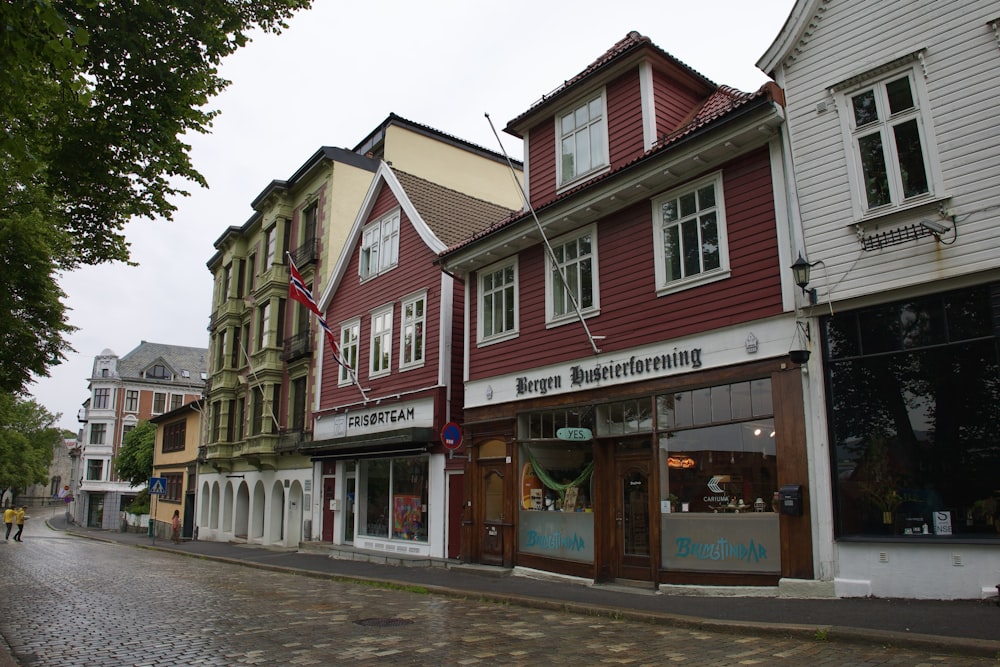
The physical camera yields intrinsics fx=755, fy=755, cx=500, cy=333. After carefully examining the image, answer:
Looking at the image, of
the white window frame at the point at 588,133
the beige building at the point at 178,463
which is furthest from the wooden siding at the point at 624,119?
the beige building at the point at 178,463

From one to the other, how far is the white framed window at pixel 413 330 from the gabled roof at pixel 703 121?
4063mm

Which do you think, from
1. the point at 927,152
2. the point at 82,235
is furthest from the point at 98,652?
the point at 927,152

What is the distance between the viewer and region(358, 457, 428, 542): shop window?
20.3 m

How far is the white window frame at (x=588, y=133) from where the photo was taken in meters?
15.7

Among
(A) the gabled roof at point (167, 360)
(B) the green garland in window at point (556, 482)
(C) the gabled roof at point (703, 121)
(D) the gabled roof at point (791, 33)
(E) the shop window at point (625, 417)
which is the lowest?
(B) the green garland in window at point (556, 482)

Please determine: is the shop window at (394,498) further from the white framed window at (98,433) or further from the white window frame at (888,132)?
the white framed window at (98,433)

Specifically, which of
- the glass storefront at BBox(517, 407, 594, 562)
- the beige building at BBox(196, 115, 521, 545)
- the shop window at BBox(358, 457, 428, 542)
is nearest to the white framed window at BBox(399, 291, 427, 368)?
the shop window at BBox(358, 457, 428, 542)

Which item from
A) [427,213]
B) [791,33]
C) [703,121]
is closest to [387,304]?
[427,213]

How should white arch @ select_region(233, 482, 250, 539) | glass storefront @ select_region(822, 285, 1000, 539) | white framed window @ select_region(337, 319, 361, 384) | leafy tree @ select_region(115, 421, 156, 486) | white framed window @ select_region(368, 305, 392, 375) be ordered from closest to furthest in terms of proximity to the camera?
glass storefront @ select_region(822, 285, 1000, 539) < white framed window @ select_region(368, 305, 392, 375) < white framed window @ select_region(337, 319, 361, 384) < white arch @ select_region(233, 482, 250, 539) < leafy tree @ select_region(115, 421, 156, 486)

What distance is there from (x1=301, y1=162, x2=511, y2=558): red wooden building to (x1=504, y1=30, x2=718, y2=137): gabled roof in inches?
221

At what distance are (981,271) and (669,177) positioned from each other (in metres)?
5.36

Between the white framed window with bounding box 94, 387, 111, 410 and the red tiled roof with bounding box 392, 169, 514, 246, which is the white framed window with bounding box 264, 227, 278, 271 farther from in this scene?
the white framed window with bounding box 94, 387, 111, 410

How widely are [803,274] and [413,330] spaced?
41.2ft

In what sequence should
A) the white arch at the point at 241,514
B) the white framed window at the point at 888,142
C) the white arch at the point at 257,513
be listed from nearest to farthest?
the white framed window at the point at 888,142 → the white arch at the point at 257,513 → the white arch at the point at 241,514
